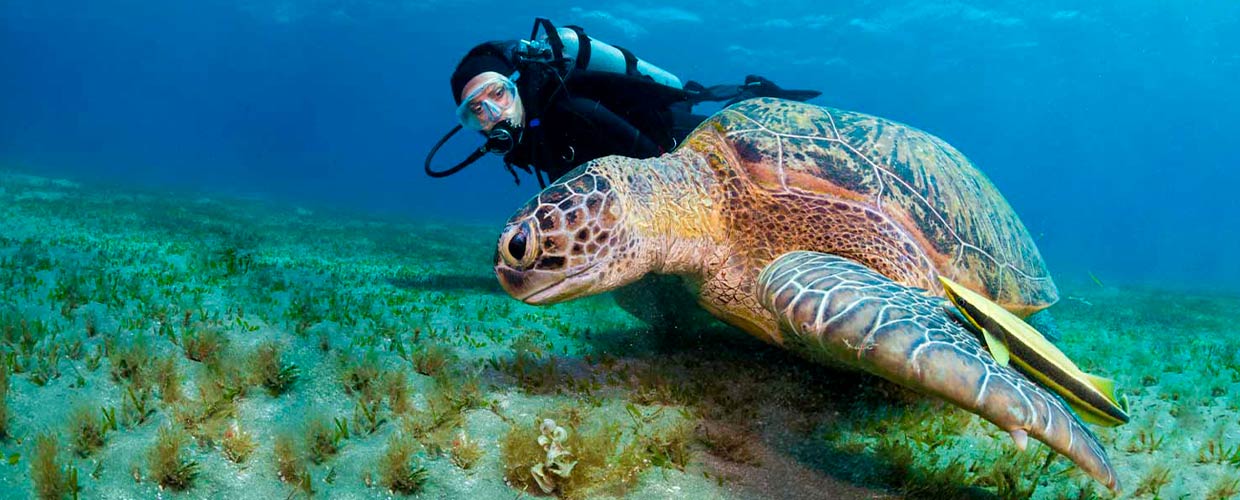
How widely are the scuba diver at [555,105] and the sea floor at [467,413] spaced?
4.98 ft

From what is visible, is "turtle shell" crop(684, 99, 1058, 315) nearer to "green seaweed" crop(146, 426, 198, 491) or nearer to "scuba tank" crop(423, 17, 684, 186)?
"scuba tank" crop(423, 17, 684, 186)

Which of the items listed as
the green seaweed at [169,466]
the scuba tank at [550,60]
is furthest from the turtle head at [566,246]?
the scuba tank at [550,60]

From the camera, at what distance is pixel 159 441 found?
6.65 feet

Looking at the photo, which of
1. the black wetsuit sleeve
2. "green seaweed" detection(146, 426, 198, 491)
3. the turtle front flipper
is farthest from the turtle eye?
the black wetsuit sleeve

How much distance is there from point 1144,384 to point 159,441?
5.74 metres

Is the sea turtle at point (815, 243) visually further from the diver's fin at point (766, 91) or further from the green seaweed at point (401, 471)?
the diver's fin at point (766, 91)

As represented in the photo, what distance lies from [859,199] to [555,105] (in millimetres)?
2901

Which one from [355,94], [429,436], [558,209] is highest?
[355,94]

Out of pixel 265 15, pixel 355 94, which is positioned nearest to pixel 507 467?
pixel 265 15

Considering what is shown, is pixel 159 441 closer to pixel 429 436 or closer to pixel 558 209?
pixel 429 436

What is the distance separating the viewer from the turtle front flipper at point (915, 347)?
68.3 inches

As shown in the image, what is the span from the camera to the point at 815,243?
3164 millimetres

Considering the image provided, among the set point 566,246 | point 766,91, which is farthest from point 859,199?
point 766,91

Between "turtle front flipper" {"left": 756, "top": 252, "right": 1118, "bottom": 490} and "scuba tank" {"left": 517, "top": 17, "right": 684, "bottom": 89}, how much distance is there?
11.4 feet
